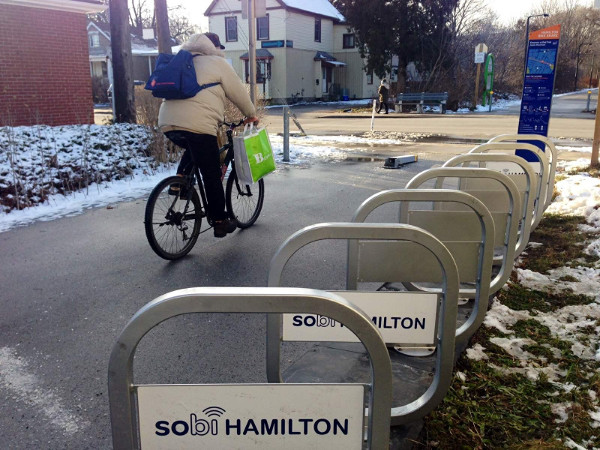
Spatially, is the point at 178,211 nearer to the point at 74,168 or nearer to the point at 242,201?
the point at 242,201

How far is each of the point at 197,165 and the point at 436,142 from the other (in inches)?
449

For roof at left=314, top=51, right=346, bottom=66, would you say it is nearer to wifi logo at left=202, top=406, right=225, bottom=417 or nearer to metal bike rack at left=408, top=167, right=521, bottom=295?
metal bike rack at left=408, top=167, right=521, bottom=295

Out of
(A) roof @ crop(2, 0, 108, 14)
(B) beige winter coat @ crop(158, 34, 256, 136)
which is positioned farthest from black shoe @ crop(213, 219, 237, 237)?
(A) roof @ crop(2, 0, 108, 14)

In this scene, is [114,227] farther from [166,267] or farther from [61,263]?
[166,267]

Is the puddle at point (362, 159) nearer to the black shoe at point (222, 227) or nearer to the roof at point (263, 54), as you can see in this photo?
the black shoe at point (222, 227)

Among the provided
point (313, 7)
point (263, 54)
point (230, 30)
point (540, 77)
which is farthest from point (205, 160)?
point (313, 7)

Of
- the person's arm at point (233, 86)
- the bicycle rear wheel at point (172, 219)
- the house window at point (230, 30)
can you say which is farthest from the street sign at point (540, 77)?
the house window at point (230, 30)

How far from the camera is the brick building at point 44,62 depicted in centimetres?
Answer: 1365

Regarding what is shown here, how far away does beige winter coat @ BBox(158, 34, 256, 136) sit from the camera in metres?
4.94

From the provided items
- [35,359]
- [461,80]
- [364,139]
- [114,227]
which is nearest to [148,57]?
[461,80]

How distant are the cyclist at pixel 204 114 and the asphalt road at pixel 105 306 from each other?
2.85 ft

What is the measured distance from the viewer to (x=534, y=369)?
307 cm

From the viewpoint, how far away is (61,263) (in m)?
5.33

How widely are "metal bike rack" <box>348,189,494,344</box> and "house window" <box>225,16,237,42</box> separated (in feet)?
138
